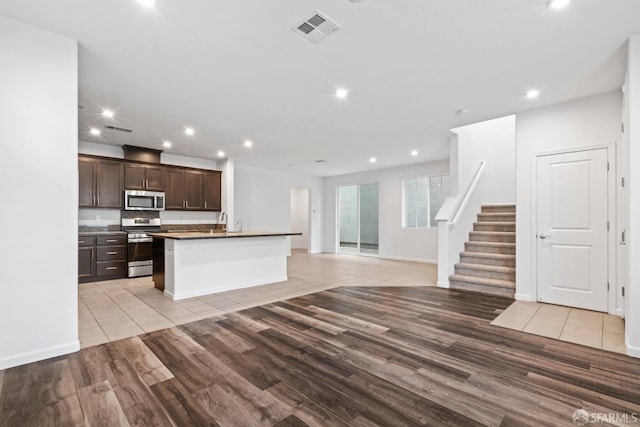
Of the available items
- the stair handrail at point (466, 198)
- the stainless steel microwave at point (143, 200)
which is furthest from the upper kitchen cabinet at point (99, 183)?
the stair handrail at point (466, 198)

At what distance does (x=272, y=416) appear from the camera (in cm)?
177

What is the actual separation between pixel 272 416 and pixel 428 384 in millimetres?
1108

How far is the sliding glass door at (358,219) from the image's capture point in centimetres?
956

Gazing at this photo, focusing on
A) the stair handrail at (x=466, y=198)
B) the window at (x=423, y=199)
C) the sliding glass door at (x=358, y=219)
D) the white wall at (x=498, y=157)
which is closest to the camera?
the stair handrail at (x=466, y=198)

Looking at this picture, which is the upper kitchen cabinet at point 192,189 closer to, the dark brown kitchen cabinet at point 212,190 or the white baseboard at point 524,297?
the dark brown kitchen cabinet at point 212,190

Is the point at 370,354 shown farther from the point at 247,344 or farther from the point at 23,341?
the point at 23,341

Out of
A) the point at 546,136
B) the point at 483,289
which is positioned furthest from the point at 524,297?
the point at 546,136

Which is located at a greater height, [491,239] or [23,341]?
[491,239]

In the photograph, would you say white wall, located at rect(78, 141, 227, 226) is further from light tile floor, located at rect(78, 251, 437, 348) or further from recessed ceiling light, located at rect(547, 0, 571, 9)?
recessed ceiling light, located at rect(547, 0, 571, 9)

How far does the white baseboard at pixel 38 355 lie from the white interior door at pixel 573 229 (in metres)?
5.48

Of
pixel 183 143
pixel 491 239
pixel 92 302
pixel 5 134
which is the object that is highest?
pixel 183 143

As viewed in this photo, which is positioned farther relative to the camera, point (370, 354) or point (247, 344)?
point (247, 344)

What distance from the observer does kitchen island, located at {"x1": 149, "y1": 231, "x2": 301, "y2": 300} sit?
4332mm

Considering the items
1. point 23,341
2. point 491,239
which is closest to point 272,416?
point 23,341
